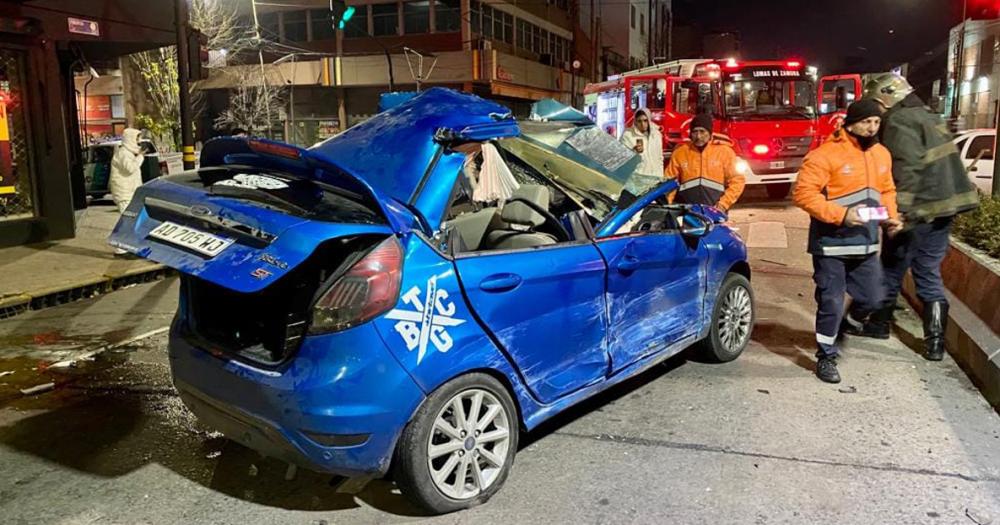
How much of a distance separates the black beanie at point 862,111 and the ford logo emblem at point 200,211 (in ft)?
12.9

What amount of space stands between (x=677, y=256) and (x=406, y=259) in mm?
2166

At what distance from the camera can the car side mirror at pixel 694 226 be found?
4.72 m

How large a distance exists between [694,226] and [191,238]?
10.4 feet

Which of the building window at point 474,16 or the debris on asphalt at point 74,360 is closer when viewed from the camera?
the debris on asphalt at point 74,360

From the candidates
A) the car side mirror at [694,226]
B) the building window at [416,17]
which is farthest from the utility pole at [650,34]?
the car side mirror at [694,226]

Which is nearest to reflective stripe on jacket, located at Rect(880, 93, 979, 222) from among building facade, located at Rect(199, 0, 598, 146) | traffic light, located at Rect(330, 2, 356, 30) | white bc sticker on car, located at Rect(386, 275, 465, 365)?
white bc sticker on car, located at Rect(386, 275, 465, 365)

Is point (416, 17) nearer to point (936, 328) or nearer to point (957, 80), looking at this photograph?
point (957, 80)

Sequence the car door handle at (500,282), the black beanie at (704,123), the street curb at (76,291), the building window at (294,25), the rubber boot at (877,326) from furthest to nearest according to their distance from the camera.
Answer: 1. the building window at (294,25)
2. the street curb at (76,291)
3. the black beanie at (704,123)
4. the rubber boot at (877,326)
5. the car door handle at (500,282)

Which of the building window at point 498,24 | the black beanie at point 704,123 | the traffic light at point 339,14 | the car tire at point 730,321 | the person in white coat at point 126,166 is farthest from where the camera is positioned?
the building window at point 498,24

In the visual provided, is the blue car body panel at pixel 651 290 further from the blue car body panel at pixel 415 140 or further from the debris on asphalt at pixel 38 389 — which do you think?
the debris on asphalt at pixel 38 389

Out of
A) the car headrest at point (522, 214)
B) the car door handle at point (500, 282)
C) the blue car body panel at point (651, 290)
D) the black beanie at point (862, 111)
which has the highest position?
the black beanie at point (862, 111)

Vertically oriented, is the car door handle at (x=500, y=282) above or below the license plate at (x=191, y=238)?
below

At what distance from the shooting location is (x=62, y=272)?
8.92 meters

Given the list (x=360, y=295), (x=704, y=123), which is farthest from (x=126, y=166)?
(x=360, y=295)
